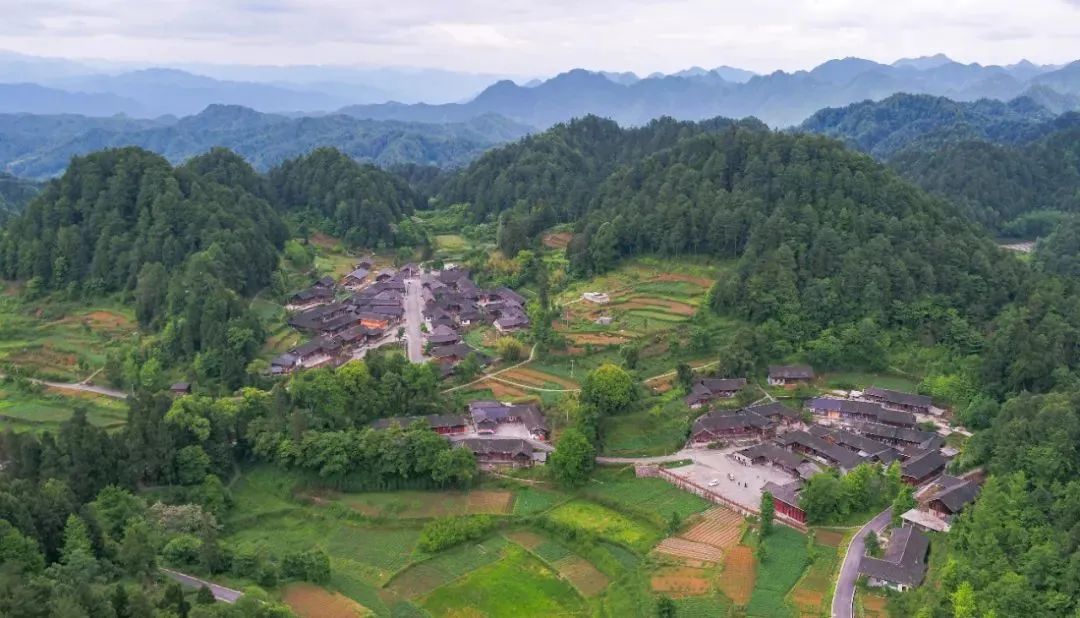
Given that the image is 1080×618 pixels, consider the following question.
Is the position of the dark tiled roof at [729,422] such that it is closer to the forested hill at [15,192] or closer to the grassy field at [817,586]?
the grassy field at [817,586]

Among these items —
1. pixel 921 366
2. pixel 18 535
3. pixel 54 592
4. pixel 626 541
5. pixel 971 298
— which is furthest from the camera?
pixel 971 298

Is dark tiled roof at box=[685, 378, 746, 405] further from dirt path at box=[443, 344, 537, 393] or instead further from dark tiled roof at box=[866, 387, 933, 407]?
dirt path at box=[443, 344, 537, 393]

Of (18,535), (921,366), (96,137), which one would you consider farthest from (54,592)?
(96,137)

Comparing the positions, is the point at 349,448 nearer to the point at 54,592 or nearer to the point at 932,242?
the point at 54,592

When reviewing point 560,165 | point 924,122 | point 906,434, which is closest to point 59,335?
point 906,434

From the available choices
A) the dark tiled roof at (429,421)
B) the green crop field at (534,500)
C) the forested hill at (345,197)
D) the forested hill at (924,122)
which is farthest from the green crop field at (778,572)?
the forested hill at (924,122)

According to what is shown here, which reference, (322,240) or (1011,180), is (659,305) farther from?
(1011,180)
